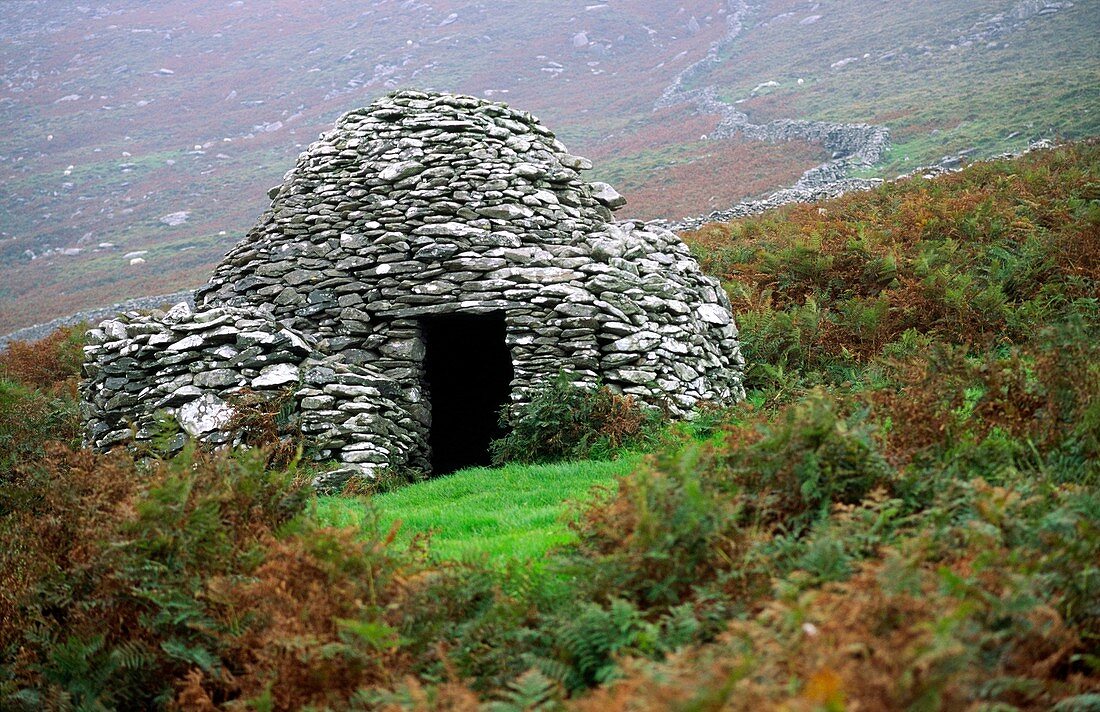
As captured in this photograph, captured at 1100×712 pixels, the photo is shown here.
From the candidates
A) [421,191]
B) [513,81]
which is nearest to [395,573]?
[421,191]

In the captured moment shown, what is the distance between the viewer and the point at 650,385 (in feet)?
31.4

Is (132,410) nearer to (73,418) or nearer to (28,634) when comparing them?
(73,418)

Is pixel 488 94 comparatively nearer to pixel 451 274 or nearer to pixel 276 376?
pixel 451 274

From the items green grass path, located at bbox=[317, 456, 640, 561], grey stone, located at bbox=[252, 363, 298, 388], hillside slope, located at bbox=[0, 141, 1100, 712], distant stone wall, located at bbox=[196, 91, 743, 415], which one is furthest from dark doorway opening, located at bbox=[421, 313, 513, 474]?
hillside slope, located at bbox=[0, 141, 1100, 712]

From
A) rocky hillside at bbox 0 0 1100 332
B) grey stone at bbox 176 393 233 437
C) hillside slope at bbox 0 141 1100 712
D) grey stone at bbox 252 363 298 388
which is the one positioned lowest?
hillside slope at bbox 0 141 1100 712

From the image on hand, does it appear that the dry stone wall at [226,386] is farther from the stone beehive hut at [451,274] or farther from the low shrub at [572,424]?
the low shrub at [572,424]

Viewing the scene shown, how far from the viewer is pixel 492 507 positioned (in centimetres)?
761

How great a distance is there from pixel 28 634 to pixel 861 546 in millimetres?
5060

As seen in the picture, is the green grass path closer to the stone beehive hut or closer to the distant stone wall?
the stone beehive hut

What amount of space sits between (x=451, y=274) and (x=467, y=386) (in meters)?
3.47

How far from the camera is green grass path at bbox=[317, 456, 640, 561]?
613 cm

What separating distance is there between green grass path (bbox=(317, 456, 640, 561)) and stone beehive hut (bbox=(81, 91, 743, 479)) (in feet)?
3.83

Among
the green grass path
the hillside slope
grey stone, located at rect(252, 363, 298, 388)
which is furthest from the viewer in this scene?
grey stone, located at rect(252, 363, 298, 388)

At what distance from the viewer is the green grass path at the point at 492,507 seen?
613 centimetres
